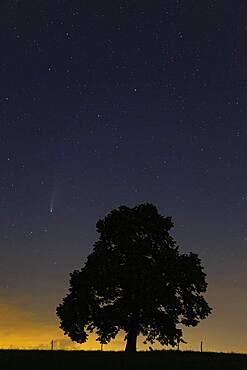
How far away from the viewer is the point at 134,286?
5697cm

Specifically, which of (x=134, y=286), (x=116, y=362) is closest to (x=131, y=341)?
(x=134, y=286)

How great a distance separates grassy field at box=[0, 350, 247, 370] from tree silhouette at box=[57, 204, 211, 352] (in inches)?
401

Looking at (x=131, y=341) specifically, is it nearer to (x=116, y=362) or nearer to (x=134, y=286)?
(x=134, y=286)

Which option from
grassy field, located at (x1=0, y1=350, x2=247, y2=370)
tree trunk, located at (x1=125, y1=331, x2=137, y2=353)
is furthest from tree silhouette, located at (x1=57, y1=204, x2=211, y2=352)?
grassy field, located at (x1=0, y1=350, x2=247, y2=370)

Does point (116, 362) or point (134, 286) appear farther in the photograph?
point (134, 286)

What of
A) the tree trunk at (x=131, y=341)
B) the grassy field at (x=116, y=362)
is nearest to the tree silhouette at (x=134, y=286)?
the tree trunk at (x=131, y=341)

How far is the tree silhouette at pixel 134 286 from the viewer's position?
187 feet

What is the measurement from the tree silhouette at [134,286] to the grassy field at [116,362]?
1018cm

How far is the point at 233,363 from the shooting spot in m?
42.6

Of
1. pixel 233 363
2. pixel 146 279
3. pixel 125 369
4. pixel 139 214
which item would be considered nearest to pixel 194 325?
pixel 146 279

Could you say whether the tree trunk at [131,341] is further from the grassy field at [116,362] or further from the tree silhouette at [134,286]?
the grassy field at [116,362]

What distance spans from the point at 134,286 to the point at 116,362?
50.8 feet

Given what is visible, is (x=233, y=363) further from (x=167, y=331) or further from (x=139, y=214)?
(x=139, y=214)

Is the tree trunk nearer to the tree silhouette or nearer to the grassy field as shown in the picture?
the tree silhouette
